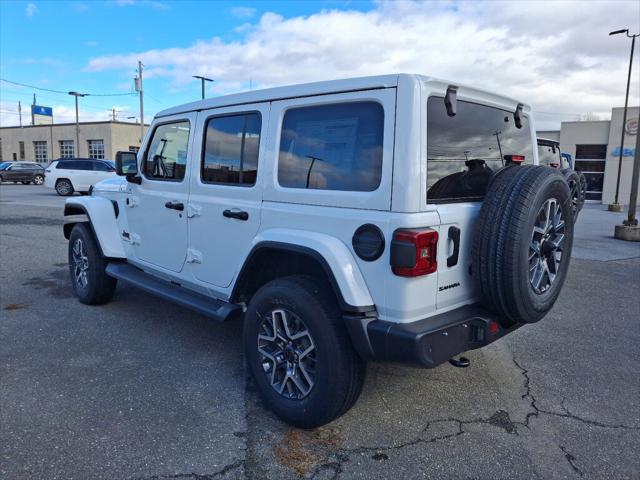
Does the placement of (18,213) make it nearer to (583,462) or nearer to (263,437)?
(263,437)

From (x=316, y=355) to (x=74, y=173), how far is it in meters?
22.8

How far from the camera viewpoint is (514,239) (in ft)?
8.99

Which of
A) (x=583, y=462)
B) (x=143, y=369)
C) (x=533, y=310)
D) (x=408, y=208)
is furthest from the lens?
(x=143, y=369)

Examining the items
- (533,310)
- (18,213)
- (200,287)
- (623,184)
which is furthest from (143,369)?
(623,184)

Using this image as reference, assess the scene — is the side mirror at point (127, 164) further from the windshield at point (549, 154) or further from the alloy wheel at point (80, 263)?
the windshield at point (549, 154)

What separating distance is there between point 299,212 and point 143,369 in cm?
192

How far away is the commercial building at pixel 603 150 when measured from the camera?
26.9 metres

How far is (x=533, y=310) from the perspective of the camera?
298cm

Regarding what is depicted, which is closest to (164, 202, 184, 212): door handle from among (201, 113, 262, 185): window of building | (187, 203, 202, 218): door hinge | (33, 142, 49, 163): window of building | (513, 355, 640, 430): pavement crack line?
(187, 203, 202, 218): door hinge

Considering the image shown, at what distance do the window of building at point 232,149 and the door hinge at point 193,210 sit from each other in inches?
8.8

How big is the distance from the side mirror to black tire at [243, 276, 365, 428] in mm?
2269

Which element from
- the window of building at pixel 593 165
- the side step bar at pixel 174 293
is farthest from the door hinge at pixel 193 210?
the window of building at pixel 593 165

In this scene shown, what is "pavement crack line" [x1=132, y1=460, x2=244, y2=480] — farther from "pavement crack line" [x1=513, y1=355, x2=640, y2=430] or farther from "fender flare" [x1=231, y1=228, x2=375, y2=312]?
"pavement crack line" [x1=513, y1=355, x2=640, y2=430]

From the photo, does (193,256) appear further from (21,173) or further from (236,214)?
(21,173)
